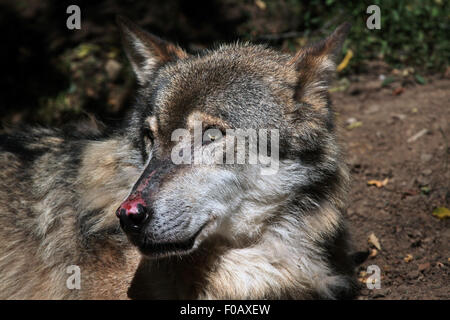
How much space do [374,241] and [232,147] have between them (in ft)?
6.60

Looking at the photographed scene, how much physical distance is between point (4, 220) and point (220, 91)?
188cm

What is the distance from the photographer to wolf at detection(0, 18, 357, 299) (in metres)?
3.35

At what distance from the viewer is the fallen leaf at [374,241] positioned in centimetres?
467

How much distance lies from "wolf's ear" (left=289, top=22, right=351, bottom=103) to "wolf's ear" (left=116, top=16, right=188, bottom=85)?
3.28ft

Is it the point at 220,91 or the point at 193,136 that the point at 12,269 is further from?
the point at 220,91

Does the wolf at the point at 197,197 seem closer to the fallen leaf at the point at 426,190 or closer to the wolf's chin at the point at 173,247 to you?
the wolf's chin at the point at 173,247

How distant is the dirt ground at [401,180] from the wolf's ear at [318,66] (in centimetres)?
52

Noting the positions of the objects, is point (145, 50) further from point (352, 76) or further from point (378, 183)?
point (352, 76)

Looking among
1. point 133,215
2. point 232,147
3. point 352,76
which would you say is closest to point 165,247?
point 133,215

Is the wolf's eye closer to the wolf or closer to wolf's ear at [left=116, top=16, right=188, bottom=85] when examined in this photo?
the wolf

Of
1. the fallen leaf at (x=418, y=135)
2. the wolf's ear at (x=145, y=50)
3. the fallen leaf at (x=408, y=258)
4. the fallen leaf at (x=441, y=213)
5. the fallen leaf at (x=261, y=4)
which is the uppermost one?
the fallen leaf at (x=261, y=4)

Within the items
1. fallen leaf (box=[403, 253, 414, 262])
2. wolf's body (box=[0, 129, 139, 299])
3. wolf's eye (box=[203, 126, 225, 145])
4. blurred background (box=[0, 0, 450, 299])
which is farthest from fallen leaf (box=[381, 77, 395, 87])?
wolf's body (box=[0, 129, 139, 299])

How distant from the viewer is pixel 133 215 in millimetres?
3041

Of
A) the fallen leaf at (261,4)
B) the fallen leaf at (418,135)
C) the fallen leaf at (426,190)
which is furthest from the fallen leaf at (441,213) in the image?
the fallen leaf at (261,4)
